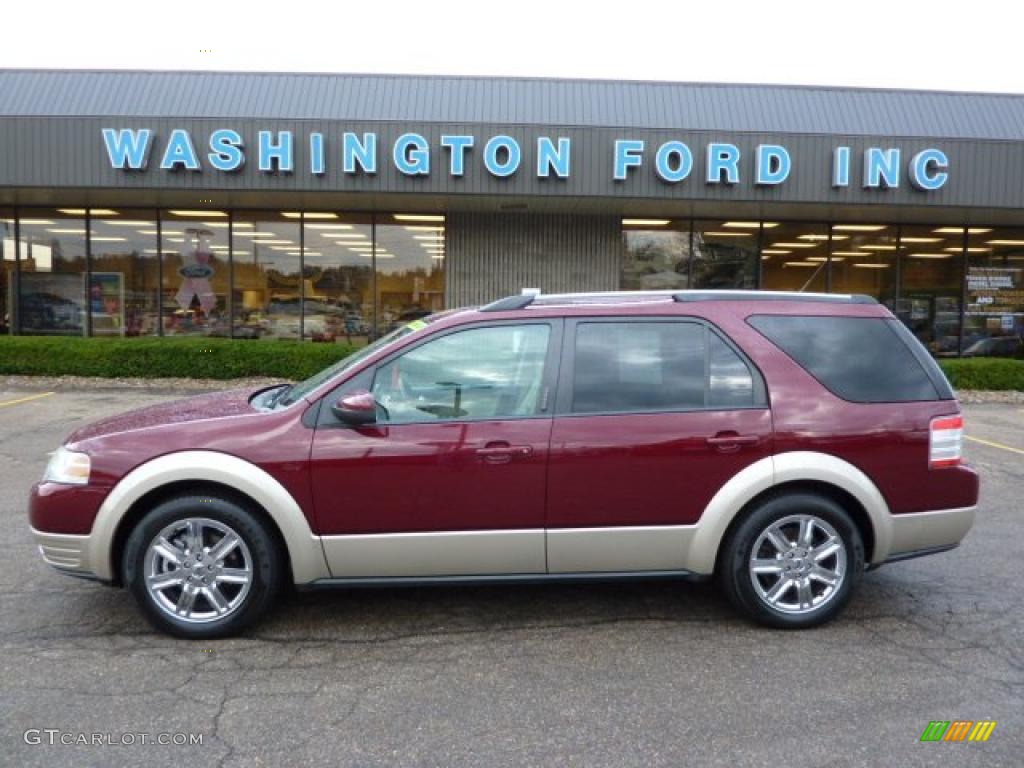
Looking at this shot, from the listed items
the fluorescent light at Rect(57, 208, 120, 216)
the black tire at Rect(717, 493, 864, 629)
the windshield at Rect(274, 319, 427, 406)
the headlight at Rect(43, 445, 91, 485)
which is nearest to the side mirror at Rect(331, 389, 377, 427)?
the windshield at Rect(274, 319, 427, 406)

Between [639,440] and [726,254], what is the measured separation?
14765mm

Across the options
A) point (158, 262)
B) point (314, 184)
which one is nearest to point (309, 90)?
point (314, 184)

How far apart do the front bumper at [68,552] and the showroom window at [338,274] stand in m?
13.4

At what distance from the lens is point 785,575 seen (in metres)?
4.23

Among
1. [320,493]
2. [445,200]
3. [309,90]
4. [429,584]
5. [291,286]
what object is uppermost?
[309,90]

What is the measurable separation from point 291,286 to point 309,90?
400 centimetres

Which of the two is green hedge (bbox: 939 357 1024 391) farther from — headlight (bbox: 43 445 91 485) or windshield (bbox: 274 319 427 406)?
headlight (bbox: 43 445 91 485)

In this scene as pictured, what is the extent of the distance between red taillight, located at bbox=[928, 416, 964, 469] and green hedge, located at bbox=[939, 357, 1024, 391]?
1252 centimetres

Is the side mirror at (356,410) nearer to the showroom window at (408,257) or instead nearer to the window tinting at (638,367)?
the window tinting at (638,367)

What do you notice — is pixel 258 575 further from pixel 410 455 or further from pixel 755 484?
pixel 755 484

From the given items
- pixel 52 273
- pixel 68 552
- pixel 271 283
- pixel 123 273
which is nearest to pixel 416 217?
pixel 271 283

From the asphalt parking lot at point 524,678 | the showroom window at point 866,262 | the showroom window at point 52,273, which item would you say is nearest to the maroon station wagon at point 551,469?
the asphalt parking lot at point 524,678

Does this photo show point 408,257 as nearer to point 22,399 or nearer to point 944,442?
point 22,399

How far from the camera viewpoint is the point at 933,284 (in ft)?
60.2
